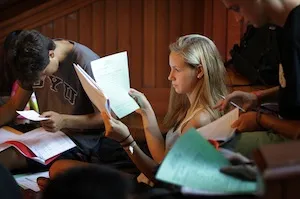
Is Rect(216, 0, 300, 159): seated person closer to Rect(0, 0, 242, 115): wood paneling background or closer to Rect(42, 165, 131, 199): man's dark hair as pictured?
Rect(42, 165, 131, 199): man's dark hair

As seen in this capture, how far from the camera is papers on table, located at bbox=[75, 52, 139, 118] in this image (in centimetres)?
181

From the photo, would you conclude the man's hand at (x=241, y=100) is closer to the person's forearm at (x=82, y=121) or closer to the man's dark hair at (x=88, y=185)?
the person's forearm at (x=82, y=121)

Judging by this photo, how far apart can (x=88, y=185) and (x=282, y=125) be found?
0.62 m

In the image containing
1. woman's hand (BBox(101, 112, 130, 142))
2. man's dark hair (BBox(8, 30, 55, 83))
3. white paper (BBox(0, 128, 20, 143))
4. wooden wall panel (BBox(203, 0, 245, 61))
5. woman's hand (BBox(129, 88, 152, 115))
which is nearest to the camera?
woman's hand (BBox(101, 112, 130, 142))

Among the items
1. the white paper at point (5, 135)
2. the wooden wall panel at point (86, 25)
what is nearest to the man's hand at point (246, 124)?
the white paper at point (5, 135)

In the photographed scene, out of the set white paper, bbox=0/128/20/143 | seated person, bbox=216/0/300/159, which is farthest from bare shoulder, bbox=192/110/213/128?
white paper, bbox=0/128/20/143

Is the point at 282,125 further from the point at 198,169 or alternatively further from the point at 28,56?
the point at 28,56

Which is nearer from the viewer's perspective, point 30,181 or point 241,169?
point 241,169

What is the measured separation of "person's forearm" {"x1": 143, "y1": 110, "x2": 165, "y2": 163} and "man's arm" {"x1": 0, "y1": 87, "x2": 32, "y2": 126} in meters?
0.68

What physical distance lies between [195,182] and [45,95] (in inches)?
57.2

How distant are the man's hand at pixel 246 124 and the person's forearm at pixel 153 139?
0.48m

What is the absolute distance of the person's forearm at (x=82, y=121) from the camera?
2.15m

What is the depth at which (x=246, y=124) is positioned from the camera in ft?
4.50

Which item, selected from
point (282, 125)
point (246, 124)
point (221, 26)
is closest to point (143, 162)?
point (246, 124)
